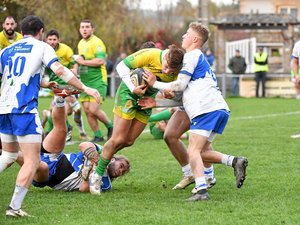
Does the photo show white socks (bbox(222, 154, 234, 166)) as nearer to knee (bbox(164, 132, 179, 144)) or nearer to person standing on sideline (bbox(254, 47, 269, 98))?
knee (bbox(164, 132, 179, 144))

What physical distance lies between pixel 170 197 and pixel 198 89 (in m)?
1.20

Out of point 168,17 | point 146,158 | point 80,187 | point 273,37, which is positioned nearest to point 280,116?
point 146,158

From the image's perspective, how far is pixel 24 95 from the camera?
786 centimetres

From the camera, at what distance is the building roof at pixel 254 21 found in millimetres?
42812

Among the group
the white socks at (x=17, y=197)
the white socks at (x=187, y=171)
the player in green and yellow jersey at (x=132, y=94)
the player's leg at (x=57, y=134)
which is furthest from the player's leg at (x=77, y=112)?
the white socks at (x=17, y=197)

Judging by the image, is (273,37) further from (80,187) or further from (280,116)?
(80,187)

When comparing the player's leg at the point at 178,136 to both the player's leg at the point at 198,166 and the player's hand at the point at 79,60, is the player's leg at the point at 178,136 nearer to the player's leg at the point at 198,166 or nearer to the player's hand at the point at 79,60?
the player's leg at the point at 198,166

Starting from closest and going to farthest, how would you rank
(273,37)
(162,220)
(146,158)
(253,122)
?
(162,220), (146,158), (253,122), (273,37)

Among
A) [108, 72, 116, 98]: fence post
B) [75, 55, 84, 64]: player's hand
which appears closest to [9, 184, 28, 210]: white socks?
[75, 55, 84, 64]: player's hand

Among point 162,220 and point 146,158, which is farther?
point 146,158

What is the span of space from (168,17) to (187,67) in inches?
2218

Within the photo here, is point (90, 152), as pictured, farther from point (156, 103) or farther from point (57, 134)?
point (156, 103)

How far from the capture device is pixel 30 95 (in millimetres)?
7895

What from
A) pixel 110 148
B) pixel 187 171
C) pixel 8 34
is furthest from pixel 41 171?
pixel 8 34
